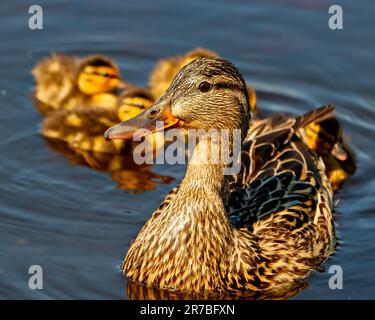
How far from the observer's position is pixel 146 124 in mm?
4930

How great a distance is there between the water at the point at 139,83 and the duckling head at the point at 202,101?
0.86 metres

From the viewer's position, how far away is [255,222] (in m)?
5.43

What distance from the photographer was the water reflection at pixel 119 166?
6.55 metres

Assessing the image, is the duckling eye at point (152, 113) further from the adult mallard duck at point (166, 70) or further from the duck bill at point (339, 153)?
the adult mallard duck at point (166, 70)

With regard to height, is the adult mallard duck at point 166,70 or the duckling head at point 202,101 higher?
the adult mallard duck at point 166,70

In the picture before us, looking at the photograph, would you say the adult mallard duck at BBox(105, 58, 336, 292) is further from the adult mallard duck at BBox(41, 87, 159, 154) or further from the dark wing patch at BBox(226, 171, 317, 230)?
the adult mallard duck at BBox(41, 87, 159, 154)

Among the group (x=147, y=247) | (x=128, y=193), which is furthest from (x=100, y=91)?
(x=147, y=247)

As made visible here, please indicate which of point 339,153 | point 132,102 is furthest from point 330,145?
point 132,102

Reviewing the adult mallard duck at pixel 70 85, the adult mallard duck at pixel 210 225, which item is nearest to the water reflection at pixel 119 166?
the adult mallard duck at pixel 70 85

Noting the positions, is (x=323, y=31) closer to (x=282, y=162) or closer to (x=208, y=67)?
(x=282, y=162)

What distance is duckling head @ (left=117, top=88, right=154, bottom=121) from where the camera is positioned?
6879mm

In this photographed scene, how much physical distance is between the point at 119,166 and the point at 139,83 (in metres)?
1.04

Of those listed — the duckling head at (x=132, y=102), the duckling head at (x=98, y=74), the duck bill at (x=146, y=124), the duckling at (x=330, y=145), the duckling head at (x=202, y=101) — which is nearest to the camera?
the duck bill at (x=146, y=124)

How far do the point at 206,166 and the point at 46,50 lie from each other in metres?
3.10
